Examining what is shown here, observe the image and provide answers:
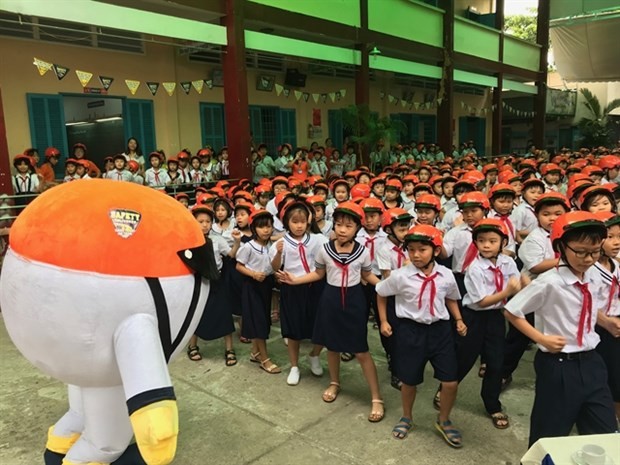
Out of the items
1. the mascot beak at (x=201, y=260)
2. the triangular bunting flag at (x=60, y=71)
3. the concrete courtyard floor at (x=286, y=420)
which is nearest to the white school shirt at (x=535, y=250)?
the concrete courtyard floor at (x=286, y=420)

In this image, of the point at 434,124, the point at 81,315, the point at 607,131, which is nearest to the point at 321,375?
the point at 81,315

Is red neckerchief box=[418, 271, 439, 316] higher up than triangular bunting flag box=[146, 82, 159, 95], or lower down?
lower down

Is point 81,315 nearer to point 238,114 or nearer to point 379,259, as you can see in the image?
point 379,259

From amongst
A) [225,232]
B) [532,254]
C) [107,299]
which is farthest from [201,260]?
[225,232]

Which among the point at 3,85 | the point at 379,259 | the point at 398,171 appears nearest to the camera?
the point at 379,259

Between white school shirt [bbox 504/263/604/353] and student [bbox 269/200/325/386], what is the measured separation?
1962 mm

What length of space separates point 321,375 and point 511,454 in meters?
1.75

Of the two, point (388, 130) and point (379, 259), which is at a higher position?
point (388, 130)

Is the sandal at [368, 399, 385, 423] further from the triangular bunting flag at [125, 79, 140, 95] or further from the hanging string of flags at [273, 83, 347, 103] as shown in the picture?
the hanging string of flags at [273, 83, 347, 103]

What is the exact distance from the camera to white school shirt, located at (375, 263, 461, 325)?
3.38 m

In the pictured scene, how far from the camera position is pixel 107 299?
6.86 feet

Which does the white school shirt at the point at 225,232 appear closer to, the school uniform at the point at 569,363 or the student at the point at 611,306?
the school uniform at the point at 569,363

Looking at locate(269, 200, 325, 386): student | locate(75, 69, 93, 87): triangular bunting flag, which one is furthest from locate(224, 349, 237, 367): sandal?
locate(75, 69, 93, 87): triangular bunting flag

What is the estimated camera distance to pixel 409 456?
3279mm
